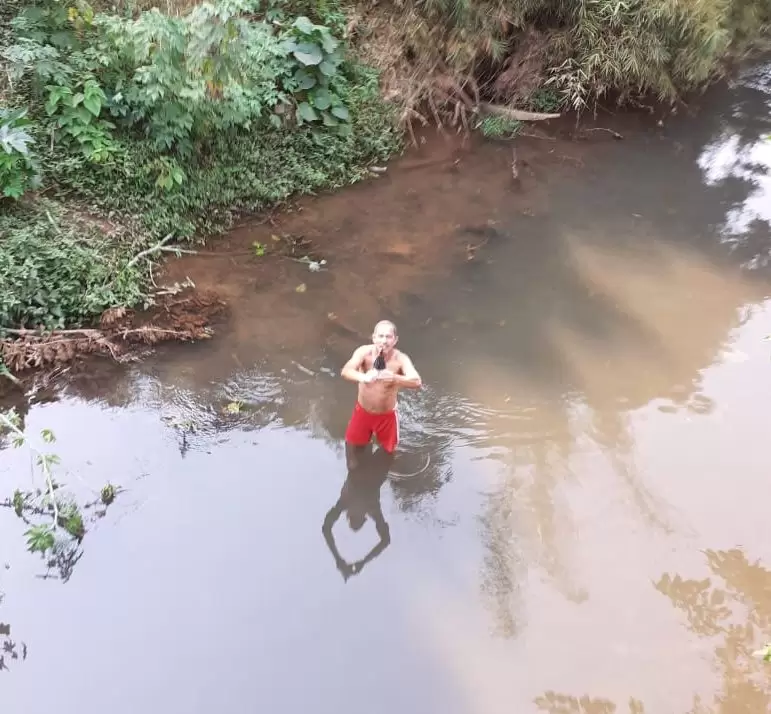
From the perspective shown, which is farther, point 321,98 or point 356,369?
point 321,98

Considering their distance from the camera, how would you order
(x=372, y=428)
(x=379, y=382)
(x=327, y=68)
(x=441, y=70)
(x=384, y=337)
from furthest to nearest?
(x=441, y=70)
(x=327, y=68)
(x=372, y=428)
(x=379, y=382)
(x=384, y=337)

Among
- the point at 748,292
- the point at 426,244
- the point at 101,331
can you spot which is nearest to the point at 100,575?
the point at 101,331

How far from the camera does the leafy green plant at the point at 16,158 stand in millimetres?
4625

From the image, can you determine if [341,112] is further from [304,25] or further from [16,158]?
[16,158]

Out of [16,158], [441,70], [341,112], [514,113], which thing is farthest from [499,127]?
[16,158]

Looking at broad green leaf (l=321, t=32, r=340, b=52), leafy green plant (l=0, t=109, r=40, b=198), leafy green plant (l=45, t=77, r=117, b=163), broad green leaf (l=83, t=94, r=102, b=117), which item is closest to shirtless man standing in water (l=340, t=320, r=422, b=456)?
leafy green plant (l=0, t=109, r=40, b=198)

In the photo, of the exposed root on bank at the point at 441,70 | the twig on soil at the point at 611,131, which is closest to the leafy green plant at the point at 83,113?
the exposed root on bank at the point at 441,70

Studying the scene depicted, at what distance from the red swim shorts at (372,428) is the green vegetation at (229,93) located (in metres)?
2.26

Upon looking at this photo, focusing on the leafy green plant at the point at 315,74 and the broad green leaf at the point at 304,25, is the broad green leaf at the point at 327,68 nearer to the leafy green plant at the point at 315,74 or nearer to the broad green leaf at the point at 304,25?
the leafy green plant at the point at 315,74

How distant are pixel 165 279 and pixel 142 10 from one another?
2640 mm

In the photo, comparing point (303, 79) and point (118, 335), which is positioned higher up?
point (303, 79)

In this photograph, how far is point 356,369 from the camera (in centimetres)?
390

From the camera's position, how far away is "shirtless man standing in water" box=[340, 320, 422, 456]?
3693 millimetres

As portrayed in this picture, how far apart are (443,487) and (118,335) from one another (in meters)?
2.81
